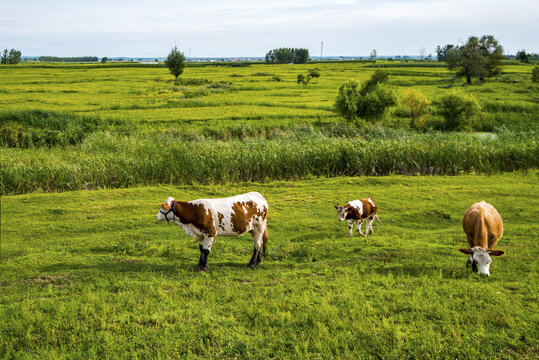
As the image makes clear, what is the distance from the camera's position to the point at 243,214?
9336 mm

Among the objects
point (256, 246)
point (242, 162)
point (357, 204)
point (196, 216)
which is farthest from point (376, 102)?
point (196, 216)

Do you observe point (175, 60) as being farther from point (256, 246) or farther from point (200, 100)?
point (256, 246)

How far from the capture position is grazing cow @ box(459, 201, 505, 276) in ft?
29.1

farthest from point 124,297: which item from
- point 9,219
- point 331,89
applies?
point 331,89

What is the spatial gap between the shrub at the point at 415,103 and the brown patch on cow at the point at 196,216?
33.4m

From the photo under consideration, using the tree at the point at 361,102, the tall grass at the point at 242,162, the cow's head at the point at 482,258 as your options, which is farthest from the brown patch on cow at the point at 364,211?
the tree at the point at 361,102

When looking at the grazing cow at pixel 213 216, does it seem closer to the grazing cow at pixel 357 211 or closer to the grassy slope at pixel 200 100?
the grazing cow at pixel 357 211

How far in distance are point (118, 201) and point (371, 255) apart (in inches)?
396

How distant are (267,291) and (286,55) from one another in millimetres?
166908

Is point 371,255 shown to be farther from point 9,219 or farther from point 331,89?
point 331,89

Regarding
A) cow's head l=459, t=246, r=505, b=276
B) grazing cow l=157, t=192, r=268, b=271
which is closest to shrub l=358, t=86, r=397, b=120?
cow's head l=459, t=246, r=505, b=276

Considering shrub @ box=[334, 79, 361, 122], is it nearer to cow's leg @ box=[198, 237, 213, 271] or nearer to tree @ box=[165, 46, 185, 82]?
cow's leg @ box=[198, 237, 213, 271]

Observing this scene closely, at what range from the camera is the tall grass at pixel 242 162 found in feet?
60.6

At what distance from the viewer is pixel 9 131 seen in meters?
29.4
